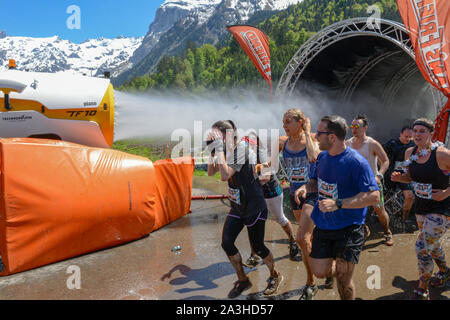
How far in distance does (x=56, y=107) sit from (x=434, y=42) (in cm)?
730

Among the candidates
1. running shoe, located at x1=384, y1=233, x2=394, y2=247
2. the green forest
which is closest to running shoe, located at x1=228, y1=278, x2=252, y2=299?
running shoe, located at x1=384, y1=233, x2=394, y2=247

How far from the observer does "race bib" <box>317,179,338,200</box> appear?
2723 mm

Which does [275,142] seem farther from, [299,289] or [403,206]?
[403,206]

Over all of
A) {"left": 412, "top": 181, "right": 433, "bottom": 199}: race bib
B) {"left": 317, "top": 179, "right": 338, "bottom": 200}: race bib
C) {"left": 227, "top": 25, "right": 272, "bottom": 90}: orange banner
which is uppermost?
{"left": 227, "top": 25, "right": 272, "bottom": 90}: orange banner

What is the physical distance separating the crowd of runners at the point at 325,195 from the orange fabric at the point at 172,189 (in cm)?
213

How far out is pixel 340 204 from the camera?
2.58m

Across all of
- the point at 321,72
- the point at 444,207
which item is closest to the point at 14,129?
the point at 444,207

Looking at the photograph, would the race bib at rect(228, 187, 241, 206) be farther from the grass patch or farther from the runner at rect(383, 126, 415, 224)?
the grass patch

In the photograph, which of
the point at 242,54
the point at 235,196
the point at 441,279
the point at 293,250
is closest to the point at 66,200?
the point at 235,196

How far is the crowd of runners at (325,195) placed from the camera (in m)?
2.67

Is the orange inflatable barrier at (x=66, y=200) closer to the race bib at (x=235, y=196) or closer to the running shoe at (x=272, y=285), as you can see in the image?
the race bib at (x=235, y=196)

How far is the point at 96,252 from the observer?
4688mm

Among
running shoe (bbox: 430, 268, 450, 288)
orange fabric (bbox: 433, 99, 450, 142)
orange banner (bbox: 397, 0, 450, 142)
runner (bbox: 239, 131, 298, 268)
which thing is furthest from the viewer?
orange fabric (bbox: 433, 99, 450, 142)

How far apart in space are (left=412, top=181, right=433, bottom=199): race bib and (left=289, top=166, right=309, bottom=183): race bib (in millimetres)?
1196
